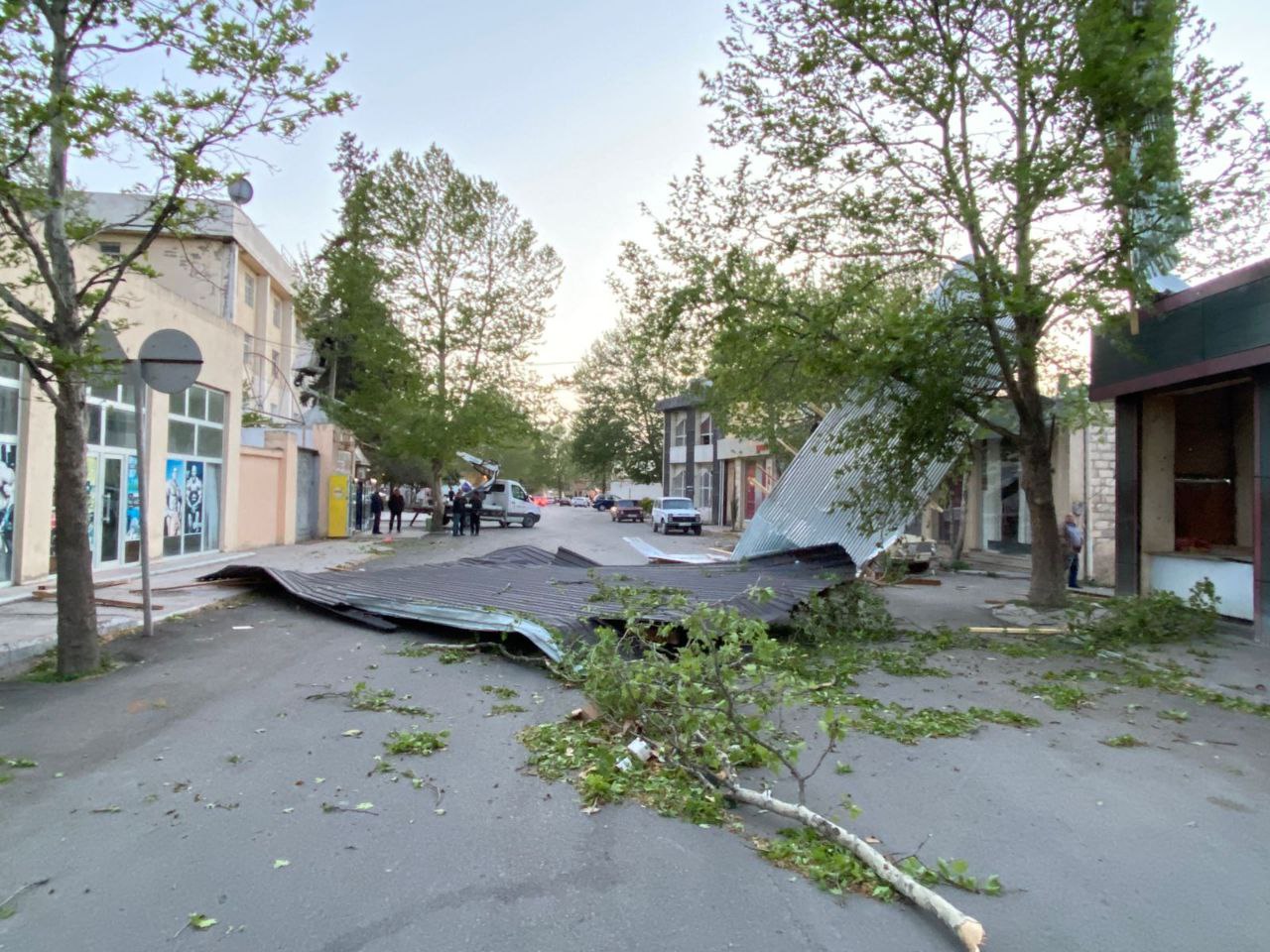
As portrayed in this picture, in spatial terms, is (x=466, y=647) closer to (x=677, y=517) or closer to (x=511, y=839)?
(x=511, y=839)

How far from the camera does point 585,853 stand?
3572 mm

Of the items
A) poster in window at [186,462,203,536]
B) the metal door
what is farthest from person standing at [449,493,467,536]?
poster in window at [186,462,203,536]

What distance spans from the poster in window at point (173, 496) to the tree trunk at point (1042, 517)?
14667 millimetres

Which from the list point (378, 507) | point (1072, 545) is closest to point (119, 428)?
point (378, 507)

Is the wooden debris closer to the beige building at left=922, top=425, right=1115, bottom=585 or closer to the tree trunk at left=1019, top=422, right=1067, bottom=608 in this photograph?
the tree trunk at left=1019, top=422, right=1067, bottom=608

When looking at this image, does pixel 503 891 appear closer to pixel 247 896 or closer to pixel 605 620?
pixel 247 896

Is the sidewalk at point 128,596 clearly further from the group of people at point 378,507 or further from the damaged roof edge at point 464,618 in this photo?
the group of people at point 378,507

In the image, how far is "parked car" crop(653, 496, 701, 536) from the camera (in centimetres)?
3572

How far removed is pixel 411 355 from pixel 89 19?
22315 mm

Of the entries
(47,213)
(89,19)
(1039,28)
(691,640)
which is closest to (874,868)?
(691,640)

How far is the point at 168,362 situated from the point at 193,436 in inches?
393

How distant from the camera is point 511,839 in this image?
371 cm

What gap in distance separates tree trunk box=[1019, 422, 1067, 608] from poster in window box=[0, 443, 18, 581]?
45.1 feet

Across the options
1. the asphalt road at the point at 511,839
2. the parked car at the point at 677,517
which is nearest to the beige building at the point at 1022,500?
the asphalt road at the point at 511,839
